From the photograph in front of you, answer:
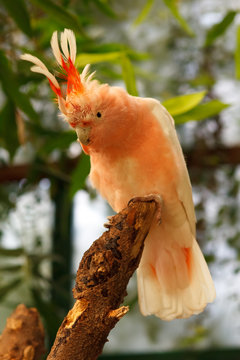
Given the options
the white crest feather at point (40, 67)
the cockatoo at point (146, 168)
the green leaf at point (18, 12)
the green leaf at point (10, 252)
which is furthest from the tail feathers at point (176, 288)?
the green leaf at point (10, 252)

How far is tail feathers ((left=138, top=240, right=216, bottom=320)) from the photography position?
0.85 meters

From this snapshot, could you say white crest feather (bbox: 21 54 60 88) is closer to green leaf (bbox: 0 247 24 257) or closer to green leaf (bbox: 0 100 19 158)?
green leaf (bbox: 0 100 19 158)

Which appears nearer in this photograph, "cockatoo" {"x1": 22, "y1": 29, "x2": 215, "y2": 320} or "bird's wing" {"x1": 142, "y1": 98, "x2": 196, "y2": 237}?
"cockatoo" {"x1": 22, "y1": 29, "x2": 215, "y2": 320}

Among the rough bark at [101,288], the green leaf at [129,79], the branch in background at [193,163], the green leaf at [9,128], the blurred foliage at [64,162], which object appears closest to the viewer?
the rough bark at [101,288]

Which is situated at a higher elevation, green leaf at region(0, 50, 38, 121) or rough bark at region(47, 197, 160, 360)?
green leaf at region(0, 50, 38, 121)

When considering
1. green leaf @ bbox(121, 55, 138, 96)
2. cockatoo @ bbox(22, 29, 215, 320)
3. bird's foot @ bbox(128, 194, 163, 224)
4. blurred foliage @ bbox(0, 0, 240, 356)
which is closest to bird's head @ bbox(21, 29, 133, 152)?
cockatoo @ bbox(22, 29, 215, 320)

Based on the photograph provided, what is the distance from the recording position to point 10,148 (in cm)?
141

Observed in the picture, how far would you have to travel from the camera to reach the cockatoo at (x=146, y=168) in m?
0.71

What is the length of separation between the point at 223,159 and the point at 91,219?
0.76 meters

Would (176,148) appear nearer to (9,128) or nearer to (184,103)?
(184,103)

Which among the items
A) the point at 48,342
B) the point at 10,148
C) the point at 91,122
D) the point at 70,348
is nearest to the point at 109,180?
the point at 91,122

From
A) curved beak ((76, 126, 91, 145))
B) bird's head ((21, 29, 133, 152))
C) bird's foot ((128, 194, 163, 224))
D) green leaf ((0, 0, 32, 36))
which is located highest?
green leaf ((0, 0, 32, 36))

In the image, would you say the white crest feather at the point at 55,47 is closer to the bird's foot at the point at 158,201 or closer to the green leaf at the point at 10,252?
the bird's foot at the point at 158,201

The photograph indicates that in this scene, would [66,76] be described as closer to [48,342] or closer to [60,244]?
[48,342]
